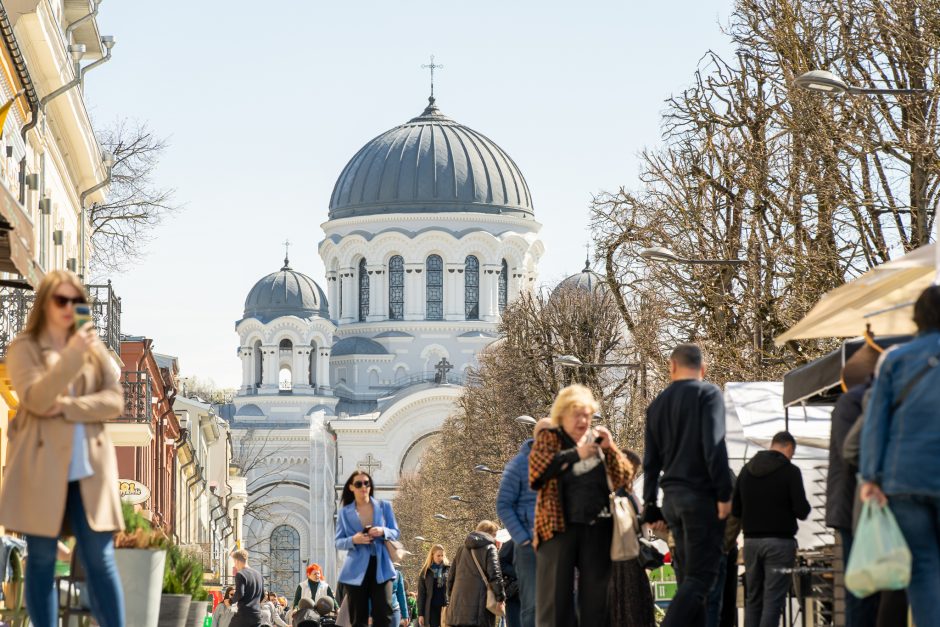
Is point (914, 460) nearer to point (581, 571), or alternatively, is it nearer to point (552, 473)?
point (552, 473)

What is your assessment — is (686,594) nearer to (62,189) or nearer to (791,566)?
(791,566)

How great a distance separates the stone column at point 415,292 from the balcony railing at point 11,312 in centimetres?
9025

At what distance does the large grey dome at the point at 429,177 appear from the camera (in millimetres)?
112875

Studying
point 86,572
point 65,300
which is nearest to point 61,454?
point 86,572

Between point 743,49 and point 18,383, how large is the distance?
65.3 ft

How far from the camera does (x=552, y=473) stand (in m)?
10.5

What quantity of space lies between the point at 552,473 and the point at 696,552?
3.06ft

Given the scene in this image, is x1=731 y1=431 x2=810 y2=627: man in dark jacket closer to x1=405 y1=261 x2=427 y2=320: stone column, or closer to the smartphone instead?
the smartphone

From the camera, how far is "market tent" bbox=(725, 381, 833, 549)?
52.1 ft

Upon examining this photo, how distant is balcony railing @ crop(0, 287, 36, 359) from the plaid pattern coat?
11.0 metres

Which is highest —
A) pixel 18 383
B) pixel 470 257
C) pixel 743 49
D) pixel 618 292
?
pixel 470 257

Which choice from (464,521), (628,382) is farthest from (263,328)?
(628,382)

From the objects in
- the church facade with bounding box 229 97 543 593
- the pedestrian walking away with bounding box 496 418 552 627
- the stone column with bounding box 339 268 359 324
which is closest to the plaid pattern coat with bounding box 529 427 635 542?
the pedestrian walking away with bounding box 496 418 552 627

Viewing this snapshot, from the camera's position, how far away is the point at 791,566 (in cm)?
1259
